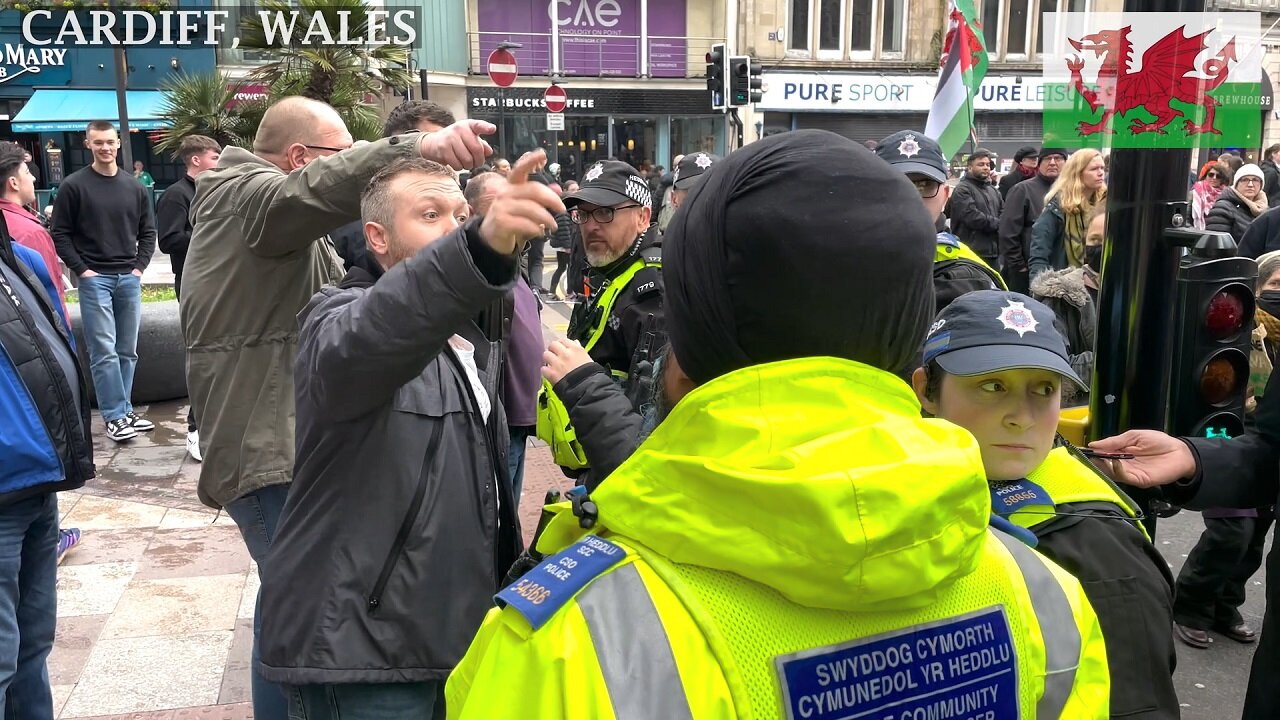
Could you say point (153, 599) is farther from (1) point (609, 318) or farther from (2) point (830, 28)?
(2) point (830, 28)

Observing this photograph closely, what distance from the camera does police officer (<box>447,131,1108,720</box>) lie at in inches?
37.6

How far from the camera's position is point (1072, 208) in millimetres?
6578

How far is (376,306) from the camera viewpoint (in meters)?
1.76

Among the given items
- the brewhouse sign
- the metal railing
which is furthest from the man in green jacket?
the metal railing

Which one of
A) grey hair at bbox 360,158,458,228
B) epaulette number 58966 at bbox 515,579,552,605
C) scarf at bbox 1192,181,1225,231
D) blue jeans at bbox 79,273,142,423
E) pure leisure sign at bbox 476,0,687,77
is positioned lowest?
blue jeans at bbox 79,273,142,423

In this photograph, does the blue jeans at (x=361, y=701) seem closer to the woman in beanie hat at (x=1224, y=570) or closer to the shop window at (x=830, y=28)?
the woman in beanie hat at (x=1224, y=570)

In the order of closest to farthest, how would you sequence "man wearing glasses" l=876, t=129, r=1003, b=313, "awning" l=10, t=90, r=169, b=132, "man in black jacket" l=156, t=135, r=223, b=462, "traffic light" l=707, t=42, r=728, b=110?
"man wearing glasses" l=876, t=129, r=1003, b=313
"man in black jacket" l=156, t=135, r=223, b=462
"traffic light" l=707, t=42, r=728, b=110
"awning" l=10, t=90, r=169, b=132

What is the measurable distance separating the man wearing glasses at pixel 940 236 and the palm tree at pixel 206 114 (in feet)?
37.1

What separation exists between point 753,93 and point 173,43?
14.1 m

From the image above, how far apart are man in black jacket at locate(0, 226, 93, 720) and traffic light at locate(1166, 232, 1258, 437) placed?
3.17 m

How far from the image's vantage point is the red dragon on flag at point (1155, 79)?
2.83 metres

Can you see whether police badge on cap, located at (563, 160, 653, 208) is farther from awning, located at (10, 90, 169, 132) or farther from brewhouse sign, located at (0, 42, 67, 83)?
brewhouse sign, located at (0, 42, 67, 83)

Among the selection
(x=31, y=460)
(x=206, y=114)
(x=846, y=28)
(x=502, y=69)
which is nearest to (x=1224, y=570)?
(x=31, y=460)

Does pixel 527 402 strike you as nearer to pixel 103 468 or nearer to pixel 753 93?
pixel 103 468
